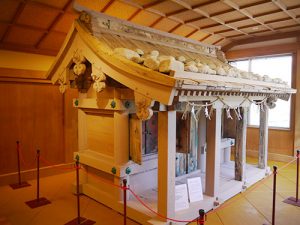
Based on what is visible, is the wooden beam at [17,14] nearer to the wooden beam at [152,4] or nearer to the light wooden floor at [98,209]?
the wooden beam at [152,4]

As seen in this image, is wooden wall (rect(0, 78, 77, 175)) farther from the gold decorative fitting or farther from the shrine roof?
the gold decorative fitting

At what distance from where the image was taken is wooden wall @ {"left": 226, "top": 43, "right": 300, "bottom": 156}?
8.32m

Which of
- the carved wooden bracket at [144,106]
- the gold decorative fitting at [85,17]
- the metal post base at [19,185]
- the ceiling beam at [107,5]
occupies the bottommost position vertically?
the metal post base at [19,185]

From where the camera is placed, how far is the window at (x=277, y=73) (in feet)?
28.8

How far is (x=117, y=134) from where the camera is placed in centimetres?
441

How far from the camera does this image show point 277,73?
29.7 feet

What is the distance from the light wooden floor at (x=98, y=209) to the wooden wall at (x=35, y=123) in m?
0.91

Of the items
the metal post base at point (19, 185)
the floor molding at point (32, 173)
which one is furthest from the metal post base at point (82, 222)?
the floor molding at point (32, 173)

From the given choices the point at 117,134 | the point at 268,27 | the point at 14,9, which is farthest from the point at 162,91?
the point at 268,27

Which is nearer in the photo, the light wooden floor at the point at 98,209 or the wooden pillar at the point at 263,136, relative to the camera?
the light wooden floor at the point at 98,209

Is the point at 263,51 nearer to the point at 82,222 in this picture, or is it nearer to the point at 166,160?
the point at 166,160

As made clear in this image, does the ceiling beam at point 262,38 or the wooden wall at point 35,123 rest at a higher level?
the ceiling beam at point 262,38

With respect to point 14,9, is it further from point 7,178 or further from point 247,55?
point 247,55

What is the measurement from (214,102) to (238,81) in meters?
0.86
